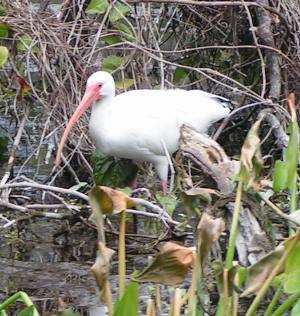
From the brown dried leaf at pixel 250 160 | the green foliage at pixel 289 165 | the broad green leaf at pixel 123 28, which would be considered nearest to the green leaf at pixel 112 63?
the broad green leaf at pixel 123 28

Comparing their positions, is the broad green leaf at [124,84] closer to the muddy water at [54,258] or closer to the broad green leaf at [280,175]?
the muddy water at [54,258]

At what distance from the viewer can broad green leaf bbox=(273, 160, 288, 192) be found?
314 centimetres

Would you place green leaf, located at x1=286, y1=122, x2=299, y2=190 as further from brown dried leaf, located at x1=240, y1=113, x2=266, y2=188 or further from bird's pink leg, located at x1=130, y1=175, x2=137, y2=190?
bird's pink leg, located at x1=130, y1=175, x2=137, y2=190

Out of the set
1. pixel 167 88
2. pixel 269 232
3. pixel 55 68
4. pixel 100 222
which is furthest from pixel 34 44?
pixel 100 222

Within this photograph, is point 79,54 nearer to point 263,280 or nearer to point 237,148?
point 237,148

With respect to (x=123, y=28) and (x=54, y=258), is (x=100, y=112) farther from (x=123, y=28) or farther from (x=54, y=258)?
(x=54, y=258)

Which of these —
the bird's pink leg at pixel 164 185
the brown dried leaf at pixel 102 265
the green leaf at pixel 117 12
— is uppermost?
the green leaf at pixel 117 12

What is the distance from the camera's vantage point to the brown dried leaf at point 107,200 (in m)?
2.64

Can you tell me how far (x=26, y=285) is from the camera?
184 inches

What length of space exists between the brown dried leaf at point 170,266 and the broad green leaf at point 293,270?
0.23 meters

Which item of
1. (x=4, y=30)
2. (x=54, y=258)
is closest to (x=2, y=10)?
(x=4, y=30)

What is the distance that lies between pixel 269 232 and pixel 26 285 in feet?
5.17

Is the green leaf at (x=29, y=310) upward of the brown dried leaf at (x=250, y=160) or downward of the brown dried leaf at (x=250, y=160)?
downward

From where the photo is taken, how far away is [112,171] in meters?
5.95
